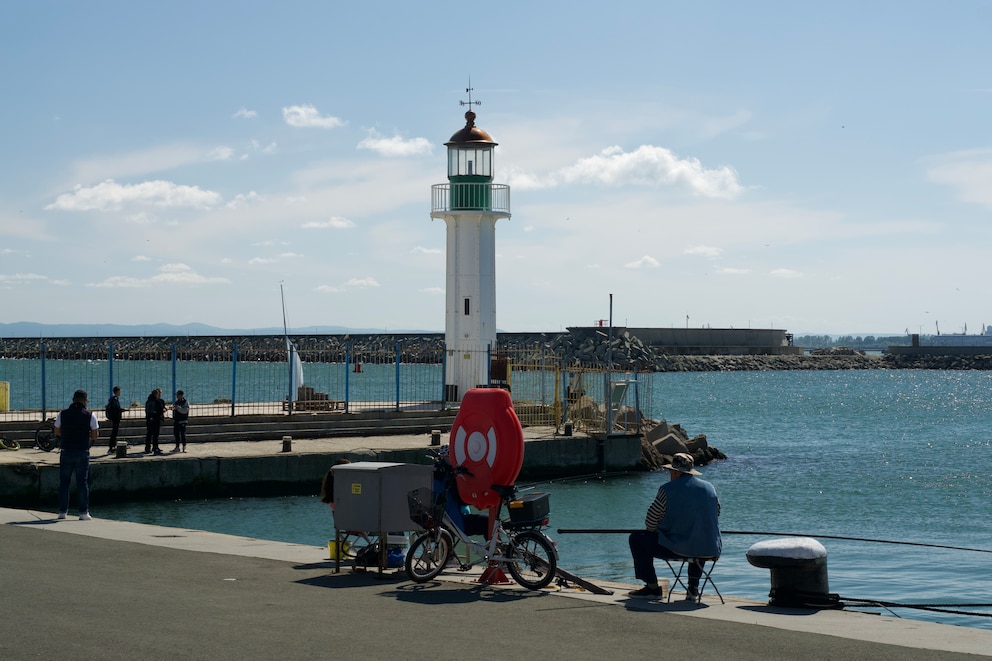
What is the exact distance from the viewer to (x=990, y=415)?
75.5 m

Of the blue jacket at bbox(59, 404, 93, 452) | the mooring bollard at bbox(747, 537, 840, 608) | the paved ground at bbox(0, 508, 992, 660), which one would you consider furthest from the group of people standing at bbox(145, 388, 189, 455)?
the mooring bollard at bbox(747, 537, 840, 608)

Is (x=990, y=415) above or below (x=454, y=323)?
below

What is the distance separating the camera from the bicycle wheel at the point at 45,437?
2447 centimetres

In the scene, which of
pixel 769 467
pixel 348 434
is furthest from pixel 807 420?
pixel 348 434

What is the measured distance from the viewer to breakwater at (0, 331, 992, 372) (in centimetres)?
9756

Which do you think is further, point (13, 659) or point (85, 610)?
point (85, 610)

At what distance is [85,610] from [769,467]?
30.7 metres

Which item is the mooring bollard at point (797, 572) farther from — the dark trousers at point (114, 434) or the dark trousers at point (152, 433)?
the dark trousers at point (114, 434)

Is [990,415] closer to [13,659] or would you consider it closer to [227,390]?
[227,390]

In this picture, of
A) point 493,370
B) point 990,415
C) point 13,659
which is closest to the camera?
point 13,659

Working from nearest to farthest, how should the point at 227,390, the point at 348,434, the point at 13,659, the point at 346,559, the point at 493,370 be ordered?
the point at 13,659 → the point at 346,559 → the point at 348,434 → the point at 493,370 → the point at 227,390

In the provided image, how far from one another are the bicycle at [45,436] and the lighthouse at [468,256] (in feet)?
42.1

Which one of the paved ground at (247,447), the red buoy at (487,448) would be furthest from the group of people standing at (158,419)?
the red buoy at (487,448)

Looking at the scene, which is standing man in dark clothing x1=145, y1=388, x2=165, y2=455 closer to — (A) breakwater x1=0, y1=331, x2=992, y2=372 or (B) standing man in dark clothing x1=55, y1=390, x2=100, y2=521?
(B) standing man in dark clothing x1=55, y1=390, x2=100, y2=521
